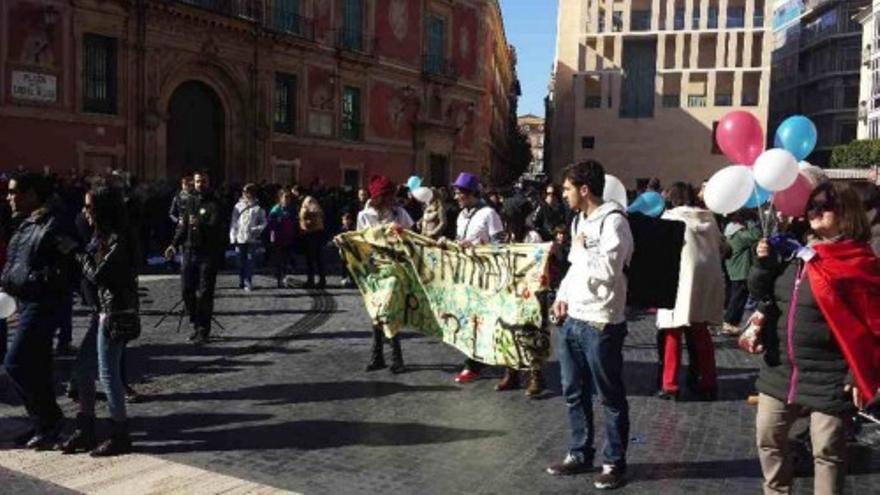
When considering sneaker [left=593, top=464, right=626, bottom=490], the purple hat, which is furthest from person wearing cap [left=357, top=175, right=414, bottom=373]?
sneaker [left=593, top=464, right=626, bottom=490]

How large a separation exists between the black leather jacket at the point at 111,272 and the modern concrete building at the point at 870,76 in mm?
66449

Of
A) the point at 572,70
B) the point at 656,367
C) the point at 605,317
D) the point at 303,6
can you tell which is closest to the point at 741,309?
the point at 656,367

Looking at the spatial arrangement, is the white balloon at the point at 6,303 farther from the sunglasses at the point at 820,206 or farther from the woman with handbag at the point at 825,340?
the sunglasses at the point at 820,206

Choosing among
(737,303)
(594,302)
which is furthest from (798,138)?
(737,303)

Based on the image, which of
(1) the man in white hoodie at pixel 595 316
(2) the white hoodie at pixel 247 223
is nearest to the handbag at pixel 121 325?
(1) the man in white hoodie at pixel 595 316

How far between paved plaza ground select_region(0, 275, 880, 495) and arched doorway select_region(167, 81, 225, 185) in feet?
49.2

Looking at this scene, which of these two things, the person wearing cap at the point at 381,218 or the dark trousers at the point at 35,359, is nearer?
the dark trousers at the point at 35,359

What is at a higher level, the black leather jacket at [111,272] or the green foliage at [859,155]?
the green foliage at [859,155]

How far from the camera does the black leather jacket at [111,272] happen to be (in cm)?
529

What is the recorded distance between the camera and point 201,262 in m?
9.16

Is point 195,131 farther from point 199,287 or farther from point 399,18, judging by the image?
point 199,287

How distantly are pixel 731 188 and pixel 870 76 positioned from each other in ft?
228

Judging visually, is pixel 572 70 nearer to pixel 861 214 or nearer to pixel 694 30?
pixel 694 30

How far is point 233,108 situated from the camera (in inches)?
974
